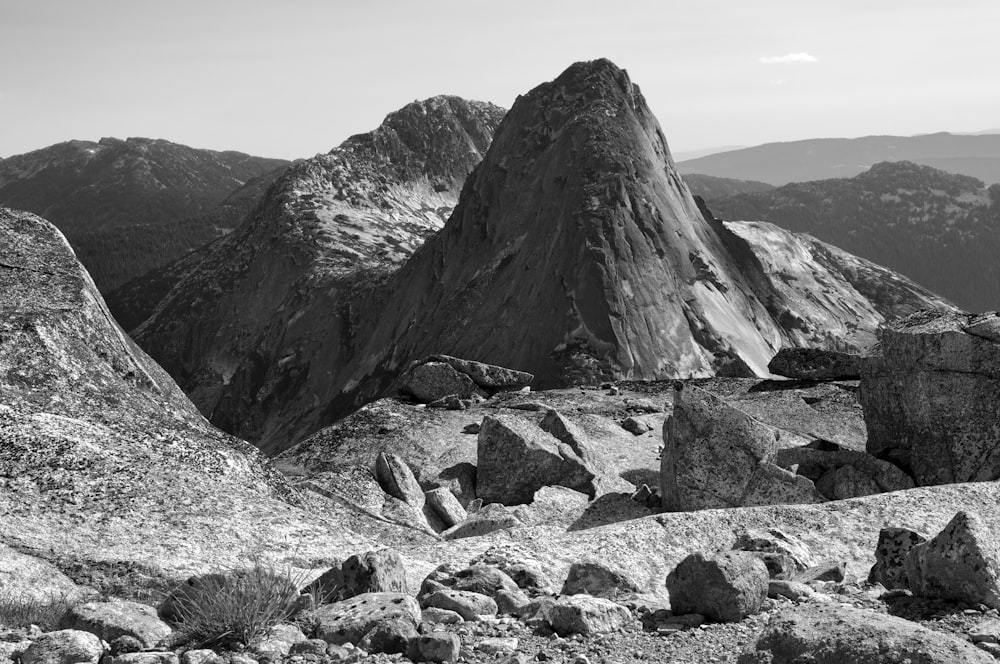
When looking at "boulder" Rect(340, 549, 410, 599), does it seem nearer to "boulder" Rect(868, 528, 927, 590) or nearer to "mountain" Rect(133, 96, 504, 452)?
"boulder" Rect(868, 528, 927, 590)

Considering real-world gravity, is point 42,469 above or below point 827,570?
above

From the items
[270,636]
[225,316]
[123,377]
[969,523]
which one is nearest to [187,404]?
[123,377]

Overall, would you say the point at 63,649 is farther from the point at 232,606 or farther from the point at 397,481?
the point at 397,481

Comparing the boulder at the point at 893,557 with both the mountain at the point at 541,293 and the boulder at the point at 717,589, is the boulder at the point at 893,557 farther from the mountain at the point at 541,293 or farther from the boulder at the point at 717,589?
the mountain at the point at 541,293

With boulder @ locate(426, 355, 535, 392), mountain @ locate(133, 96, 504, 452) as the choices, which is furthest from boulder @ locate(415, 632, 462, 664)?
mountain @ locate(133, 96, 504, 452)

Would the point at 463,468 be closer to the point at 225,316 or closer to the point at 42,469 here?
the point at 42,469

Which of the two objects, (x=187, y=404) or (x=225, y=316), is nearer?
(x=187, y=404)
